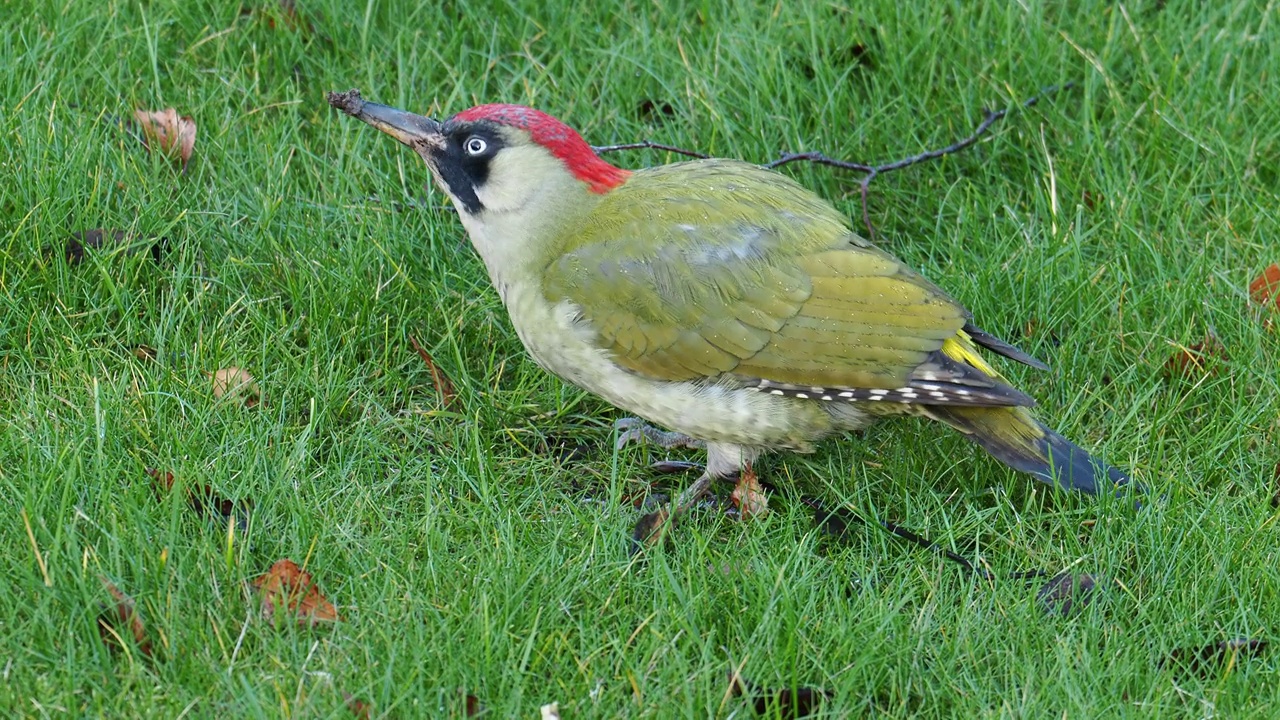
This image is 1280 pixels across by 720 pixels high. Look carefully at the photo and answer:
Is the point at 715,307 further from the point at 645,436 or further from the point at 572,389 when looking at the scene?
the point at 572,389

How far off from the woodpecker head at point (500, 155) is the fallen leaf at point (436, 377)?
0.49 metres

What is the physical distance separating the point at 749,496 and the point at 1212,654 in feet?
3.90

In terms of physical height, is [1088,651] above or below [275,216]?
below

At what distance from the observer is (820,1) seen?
5156mm

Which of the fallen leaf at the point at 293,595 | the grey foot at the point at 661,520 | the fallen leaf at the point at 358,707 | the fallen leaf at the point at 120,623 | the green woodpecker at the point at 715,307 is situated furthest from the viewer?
the green woodpecker at the point at 715,307

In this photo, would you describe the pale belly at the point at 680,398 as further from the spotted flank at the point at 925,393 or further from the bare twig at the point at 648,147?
the bare twig at the point at 648,147

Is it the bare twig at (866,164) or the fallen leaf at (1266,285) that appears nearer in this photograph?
the fallen leaf at (1266,285)

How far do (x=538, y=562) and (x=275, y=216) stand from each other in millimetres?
1670

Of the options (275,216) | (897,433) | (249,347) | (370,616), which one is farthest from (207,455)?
(897,433)

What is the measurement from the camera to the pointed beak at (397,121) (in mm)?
3908

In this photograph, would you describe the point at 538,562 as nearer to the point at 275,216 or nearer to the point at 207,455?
the point at 207,455

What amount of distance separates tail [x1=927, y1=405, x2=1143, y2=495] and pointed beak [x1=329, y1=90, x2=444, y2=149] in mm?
1475

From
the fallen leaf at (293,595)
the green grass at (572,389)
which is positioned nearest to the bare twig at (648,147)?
the green grass at (572,389)

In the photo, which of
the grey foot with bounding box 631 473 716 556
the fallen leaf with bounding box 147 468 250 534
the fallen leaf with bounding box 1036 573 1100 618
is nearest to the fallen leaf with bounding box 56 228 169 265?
the fallen leaf with bounding box 147 468 250 534
